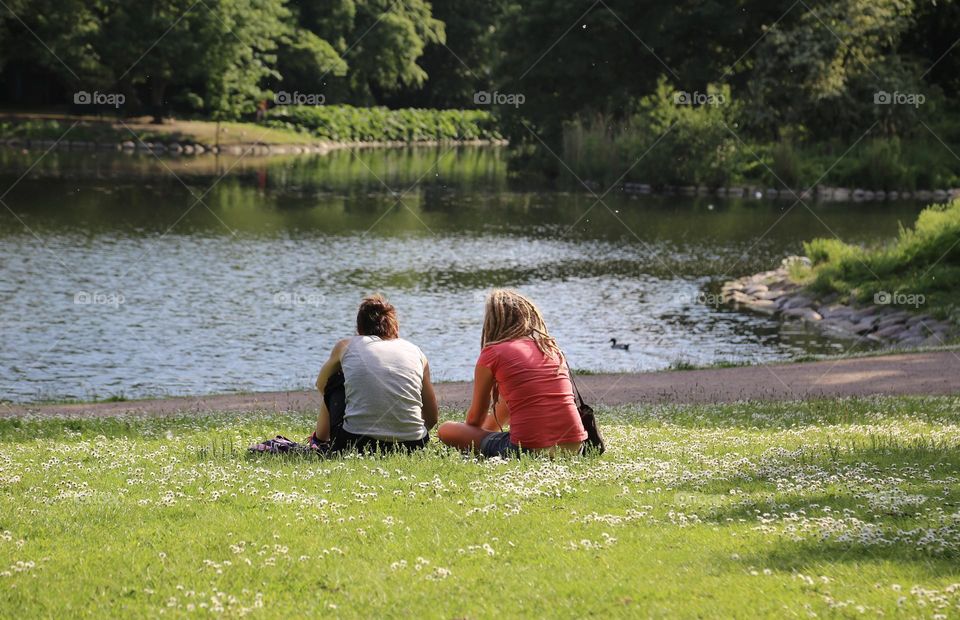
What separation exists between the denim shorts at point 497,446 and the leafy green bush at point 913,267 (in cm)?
1647

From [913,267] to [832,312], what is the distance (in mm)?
2087

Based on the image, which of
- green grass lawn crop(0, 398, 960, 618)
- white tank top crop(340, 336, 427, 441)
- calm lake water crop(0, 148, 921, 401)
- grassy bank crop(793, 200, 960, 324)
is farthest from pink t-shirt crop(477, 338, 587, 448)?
grassy bank crop(793, 200, 960, 324)

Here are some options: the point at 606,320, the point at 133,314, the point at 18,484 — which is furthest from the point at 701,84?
the point at 18,484

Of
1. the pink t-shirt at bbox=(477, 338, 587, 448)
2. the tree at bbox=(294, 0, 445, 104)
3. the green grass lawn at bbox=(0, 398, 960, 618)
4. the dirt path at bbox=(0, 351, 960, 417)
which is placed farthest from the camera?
the tree at bbox=(294, 0, 445, 104)

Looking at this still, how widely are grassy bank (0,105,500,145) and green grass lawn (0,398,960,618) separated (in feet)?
199

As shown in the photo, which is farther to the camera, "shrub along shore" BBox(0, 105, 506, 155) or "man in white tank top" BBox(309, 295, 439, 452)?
"shrub along shore" BBox(0, 105, 506, 155)

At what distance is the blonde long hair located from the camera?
8781 millimetres

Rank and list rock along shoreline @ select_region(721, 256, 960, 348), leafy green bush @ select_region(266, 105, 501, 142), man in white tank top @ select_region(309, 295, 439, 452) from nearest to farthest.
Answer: man in white tank top @ select_region(309, 295, 439, 452), rock along shoreline @ select_region(721, 256, 960, 348), leafy green bush @ select_region(266, 105, 501, 142)

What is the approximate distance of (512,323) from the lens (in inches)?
347

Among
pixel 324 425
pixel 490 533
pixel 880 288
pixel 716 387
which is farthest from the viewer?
pixel 880 288

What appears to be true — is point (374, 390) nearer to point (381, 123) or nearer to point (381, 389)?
point (381, 389)

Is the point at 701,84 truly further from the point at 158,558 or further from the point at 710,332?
the point at 158,558

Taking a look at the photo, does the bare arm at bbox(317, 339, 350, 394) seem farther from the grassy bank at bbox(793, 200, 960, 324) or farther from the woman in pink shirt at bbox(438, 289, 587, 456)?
the grassy bank at bbox(793, 200, 960, 324)

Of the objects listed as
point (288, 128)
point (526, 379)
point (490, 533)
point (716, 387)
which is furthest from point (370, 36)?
point (490, 533)
